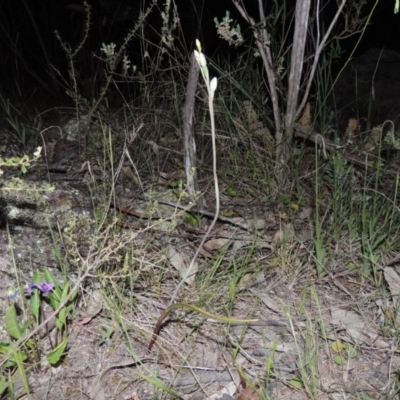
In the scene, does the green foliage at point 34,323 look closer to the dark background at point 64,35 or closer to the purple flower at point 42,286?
the purple flower at point 42,286

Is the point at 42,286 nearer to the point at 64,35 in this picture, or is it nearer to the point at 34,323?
the point at 34,323

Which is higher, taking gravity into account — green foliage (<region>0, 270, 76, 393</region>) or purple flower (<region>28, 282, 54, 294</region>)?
purple flower (<region>28, 282, 54, 294</region>)

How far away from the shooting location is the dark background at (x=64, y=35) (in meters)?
3.05

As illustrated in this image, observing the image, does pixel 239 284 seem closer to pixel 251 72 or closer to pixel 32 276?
pixel 32 276

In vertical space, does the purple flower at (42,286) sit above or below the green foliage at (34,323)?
above

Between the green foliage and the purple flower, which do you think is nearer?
the green foliage

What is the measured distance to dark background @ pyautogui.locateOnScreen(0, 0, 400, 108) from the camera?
305cm

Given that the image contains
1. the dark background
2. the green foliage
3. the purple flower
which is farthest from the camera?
the dark background

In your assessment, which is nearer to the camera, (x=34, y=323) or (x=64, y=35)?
(x=34, y=323)

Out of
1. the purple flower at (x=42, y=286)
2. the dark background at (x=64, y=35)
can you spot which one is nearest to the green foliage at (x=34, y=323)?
the purple flower at (x=42, y=286)

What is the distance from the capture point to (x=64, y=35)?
3328mm

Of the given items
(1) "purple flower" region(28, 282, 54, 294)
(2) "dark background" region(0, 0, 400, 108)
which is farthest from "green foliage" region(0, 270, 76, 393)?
(2) "dark background" region(0, 0, 400, 108)

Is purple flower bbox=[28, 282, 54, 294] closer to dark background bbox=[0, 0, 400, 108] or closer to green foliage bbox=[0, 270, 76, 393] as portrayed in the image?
green foliage bbox=[0, 270, 76, 393]

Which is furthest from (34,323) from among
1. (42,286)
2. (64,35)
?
(64,35)
